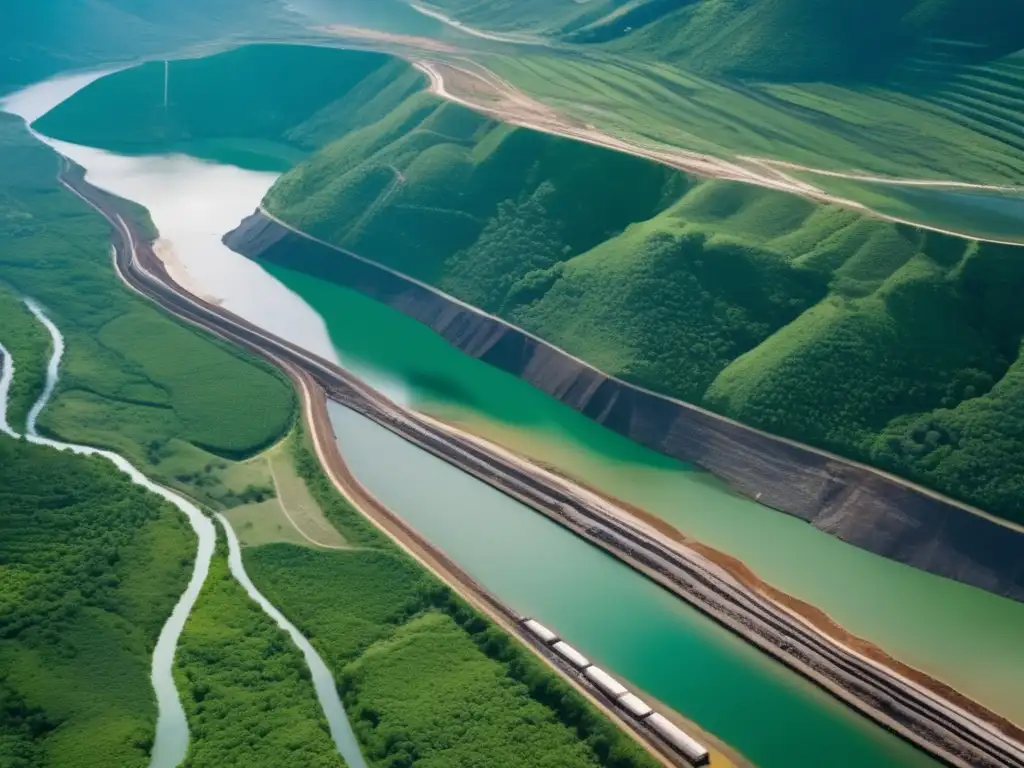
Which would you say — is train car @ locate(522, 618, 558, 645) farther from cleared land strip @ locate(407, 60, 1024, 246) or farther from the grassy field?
cleared land strip @ locate(407, 60, 1024, 246)

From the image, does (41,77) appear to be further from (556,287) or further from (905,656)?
(905,656)

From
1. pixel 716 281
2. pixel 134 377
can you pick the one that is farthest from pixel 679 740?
pixel 134 377

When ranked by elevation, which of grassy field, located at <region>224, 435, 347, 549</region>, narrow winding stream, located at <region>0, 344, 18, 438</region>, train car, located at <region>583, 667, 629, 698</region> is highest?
train car, located at <region>583, 667, 629, 698</region>

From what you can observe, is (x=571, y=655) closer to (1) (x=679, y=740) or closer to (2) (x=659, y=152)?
(1) (x=679, y=740)

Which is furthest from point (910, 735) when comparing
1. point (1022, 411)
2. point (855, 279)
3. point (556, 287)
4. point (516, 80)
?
point (516, 80)

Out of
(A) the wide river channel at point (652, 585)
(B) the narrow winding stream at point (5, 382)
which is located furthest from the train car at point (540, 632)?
(B) the narrow winding stream at point (5, 382)

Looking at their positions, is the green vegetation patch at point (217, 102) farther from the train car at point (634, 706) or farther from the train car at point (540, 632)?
the train car at point (634, 706)

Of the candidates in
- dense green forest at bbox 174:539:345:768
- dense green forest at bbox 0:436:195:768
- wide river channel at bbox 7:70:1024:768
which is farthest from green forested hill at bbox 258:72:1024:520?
dense green forest at bbox 0:436:195:768
